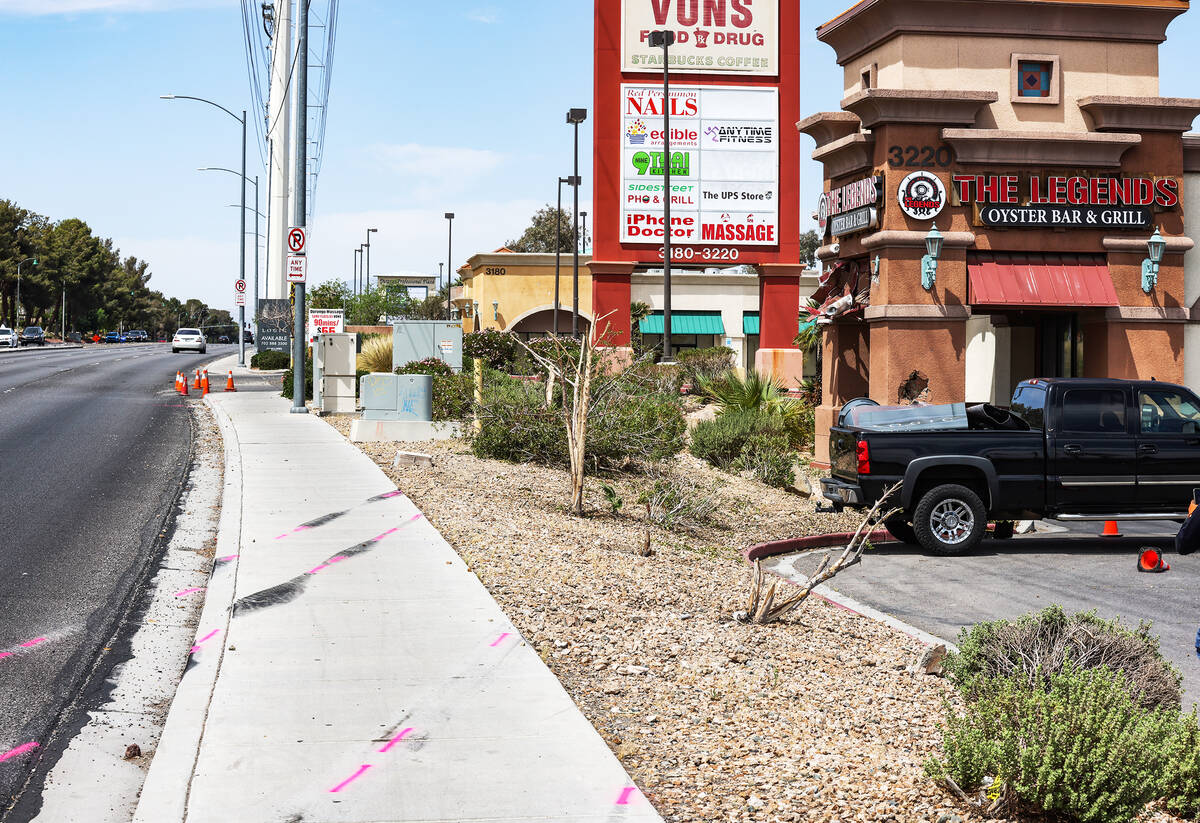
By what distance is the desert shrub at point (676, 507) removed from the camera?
45.9 ft

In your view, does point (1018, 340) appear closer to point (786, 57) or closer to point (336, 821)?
point (786, 57)

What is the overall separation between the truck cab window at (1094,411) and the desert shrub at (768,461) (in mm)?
6165

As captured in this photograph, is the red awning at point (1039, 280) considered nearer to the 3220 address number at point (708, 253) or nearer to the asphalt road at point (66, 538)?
the asphalt road at point (66, 538)

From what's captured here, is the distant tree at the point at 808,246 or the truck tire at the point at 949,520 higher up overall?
the distant tree at the point at 808,246

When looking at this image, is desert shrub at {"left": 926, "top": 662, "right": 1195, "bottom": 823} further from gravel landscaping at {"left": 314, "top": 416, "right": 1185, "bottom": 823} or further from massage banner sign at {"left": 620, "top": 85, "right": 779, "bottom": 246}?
massage banner sign at {"left": 620, "top": 85, "right": 779, "bottom": 246}

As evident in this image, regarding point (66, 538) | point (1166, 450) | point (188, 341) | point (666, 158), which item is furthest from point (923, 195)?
point (188, 341)

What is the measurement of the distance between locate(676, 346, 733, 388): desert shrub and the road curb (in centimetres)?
2358

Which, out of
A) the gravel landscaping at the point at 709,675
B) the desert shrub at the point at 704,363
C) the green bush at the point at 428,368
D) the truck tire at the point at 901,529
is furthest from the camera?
the desert shrub at the point at 704,363

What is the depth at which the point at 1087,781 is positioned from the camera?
495cm

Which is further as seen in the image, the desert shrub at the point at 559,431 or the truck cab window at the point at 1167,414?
the desert shrub at the point at 559,431

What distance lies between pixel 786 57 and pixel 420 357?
48.7 ft

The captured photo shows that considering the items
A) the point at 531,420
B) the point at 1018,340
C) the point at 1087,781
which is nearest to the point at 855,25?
the point at 1018,340

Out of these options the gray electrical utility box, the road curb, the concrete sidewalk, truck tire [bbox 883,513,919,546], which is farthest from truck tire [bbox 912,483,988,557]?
the gray electrical utility box

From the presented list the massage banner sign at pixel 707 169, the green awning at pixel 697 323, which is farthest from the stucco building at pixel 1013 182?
the green awning at pixel 697 323
